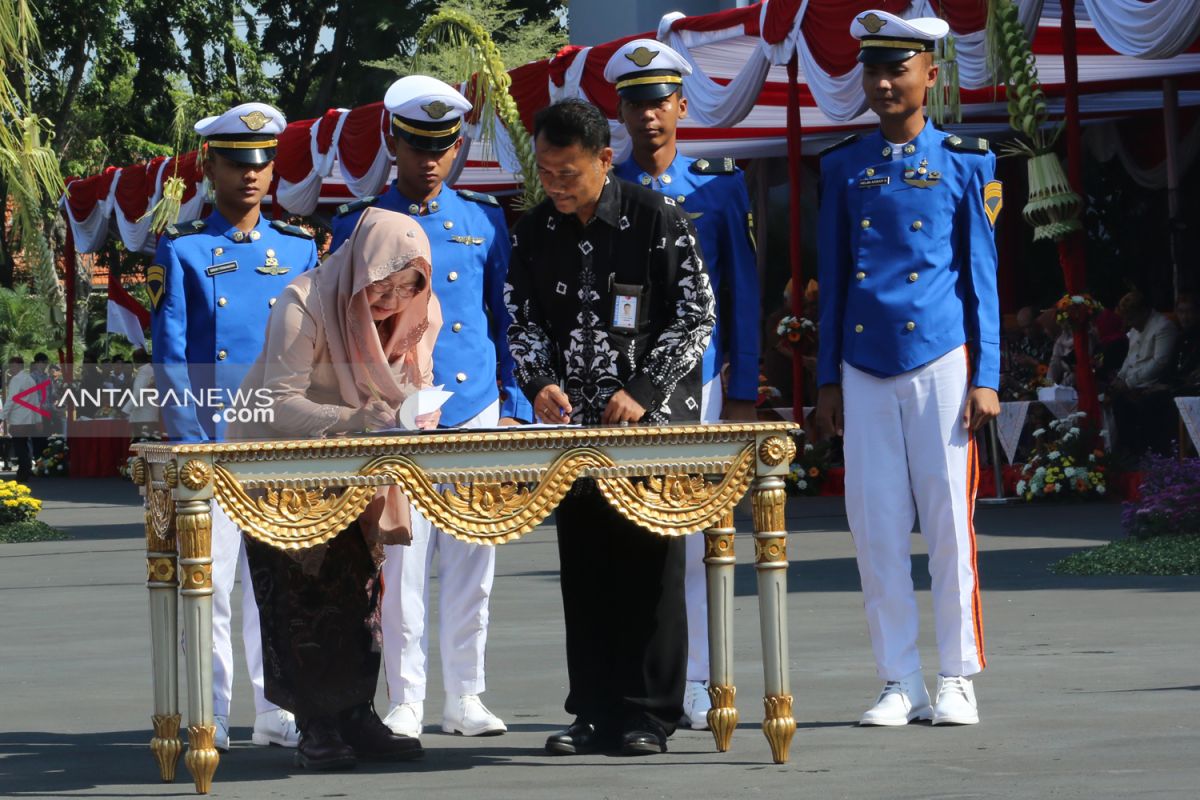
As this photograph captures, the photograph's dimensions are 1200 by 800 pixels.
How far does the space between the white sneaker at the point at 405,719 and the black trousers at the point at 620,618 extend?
0.56 m

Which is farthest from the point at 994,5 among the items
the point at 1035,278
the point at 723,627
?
the point at 723,627

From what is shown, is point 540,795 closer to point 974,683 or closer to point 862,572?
point 862,572

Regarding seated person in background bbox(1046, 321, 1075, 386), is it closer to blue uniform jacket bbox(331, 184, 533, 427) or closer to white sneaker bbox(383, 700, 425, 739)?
blue uniform jacket bbox(331, 184, 533, 427)

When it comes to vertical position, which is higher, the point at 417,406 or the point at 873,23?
the point at 873,23

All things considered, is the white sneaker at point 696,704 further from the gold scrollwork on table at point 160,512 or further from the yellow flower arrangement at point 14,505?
the yellow flower arrangement at point 14,505

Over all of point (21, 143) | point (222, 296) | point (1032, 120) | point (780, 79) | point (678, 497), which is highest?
point (780, 79)

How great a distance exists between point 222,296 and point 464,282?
2.66ft

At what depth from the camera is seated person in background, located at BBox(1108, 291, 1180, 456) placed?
54.2 ft

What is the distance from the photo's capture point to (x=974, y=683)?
7.54m

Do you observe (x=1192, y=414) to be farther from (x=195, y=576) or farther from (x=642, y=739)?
(x=195, y=576)

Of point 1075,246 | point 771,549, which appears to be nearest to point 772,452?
point 771,549

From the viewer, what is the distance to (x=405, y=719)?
22.1 ft

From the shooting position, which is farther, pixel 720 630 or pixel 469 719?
pixel 469 719

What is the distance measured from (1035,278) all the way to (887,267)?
16479mm
